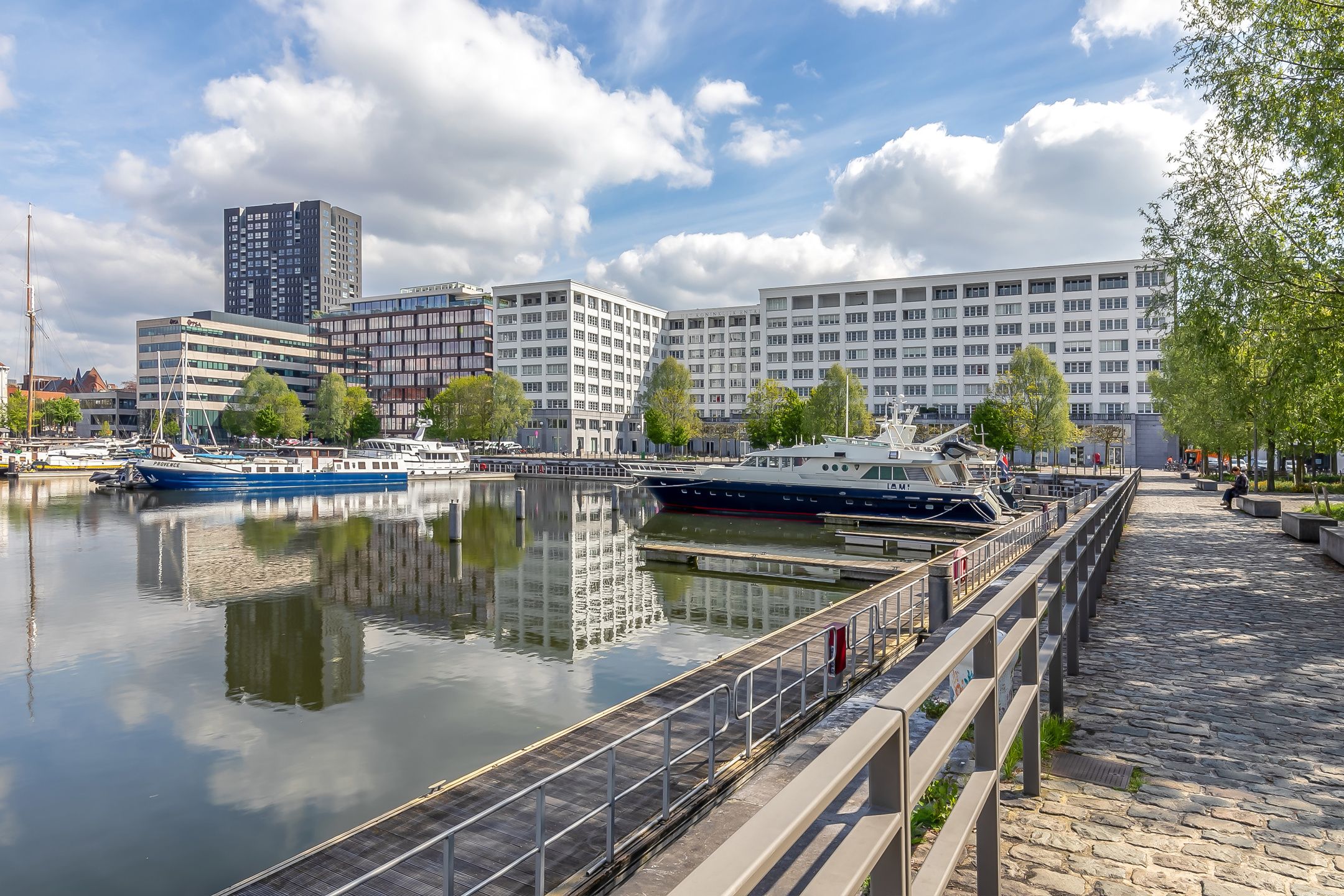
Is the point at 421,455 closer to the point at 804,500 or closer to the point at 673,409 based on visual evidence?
the point at 673,409

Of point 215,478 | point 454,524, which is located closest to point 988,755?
point 454,524

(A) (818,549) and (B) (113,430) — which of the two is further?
(B) (113,430)

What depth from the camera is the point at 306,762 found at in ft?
37.0

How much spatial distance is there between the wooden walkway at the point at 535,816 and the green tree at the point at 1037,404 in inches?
2617

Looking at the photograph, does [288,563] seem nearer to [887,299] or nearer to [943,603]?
[943,603]

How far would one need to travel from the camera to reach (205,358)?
131375 mm

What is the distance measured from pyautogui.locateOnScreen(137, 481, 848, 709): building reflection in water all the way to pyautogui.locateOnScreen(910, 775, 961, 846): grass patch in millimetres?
11620

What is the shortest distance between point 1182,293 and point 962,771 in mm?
19632

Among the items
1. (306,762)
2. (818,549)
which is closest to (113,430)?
(818,549)

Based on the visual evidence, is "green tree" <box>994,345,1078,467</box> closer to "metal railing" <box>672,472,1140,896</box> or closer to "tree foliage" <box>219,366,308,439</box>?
"metal railing" <box>672,472,1140,896</box>

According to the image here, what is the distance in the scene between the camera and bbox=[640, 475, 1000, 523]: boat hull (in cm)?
3872

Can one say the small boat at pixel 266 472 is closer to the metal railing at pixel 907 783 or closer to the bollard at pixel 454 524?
the bollard at pixel 454 524

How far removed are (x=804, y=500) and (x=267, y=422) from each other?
95791 mm

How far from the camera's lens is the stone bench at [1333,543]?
16484 mm
